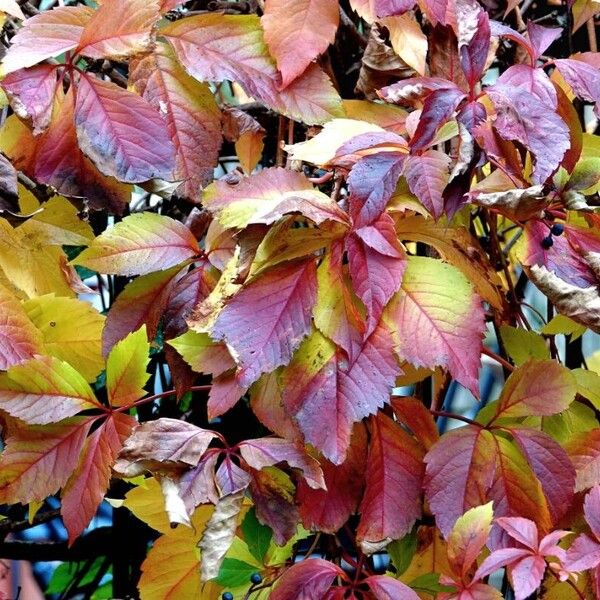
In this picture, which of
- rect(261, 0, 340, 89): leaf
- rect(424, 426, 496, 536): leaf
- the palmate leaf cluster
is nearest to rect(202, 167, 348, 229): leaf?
the palmate leaf cluster

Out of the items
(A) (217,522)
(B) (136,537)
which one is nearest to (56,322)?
(A) (217,522)

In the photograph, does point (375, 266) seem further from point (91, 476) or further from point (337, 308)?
point (91, 476)

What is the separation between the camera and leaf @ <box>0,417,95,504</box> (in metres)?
0.67

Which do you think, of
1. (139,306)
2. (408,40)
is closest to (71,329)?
(139,306)

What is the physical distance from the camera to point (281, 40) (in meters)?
0.72

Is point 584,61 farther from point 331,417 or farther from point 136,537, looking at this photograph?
point 136,537

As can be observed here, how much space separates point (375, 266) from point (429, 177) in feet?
0.29

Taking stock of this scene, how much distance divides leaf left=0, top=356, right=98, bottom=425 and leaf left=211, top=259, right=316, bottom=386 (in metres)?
0.16

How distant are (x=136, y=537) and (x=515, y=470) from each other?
0.65 m

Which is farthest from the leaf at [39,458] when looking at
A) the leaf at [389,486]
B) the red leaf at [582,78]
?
the red leaf at [582,78]

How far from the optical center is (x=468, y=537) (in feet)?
1.93

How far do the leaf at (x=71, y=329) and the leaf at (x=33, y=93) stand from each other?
6.0 inches

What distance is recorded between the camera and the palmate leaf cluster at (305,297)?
60 centimetres

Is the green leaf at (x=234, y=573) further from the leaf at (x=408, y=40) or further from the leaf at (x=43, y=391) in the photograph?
the leaf at (x=408, y=40)
